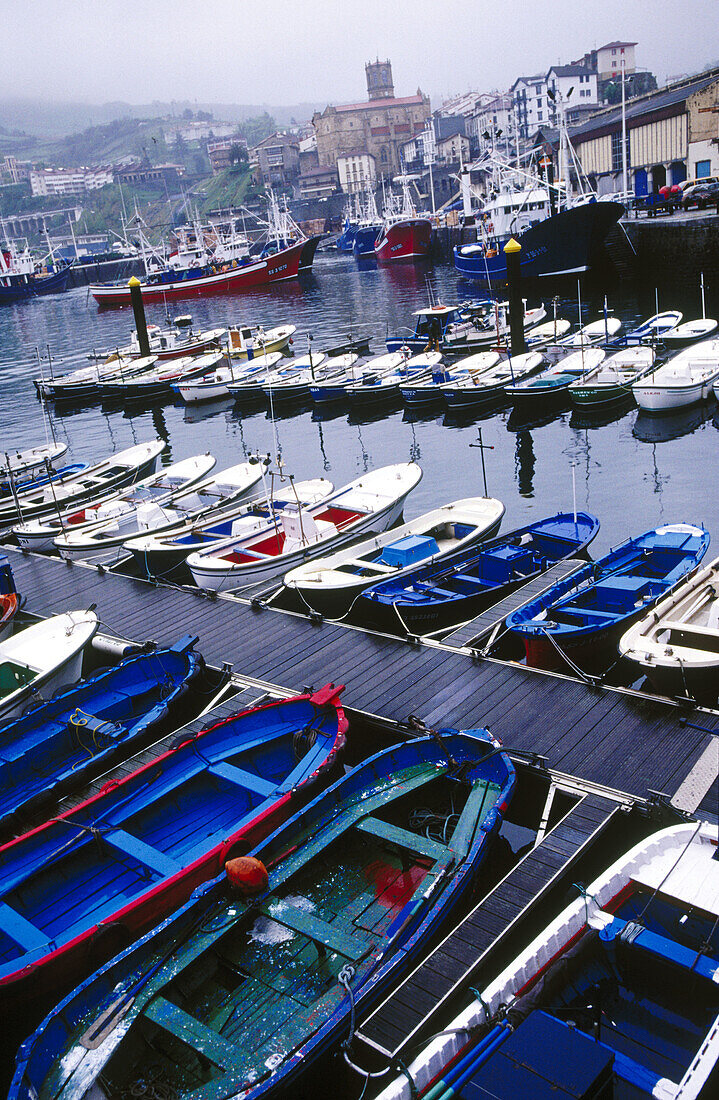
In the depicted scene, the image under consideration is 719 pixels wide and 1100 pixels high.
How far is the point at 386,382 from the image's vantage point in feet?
125

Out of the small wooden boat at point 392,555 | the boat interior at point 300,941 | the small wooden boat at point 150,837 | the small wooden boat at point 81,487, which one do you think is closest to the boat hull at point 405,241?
the small wooden boat at point 81,487

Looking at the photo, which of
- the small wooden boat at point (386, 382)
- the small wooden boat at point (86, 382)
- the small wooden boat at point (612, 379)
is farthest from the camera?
the small wooden boat at point (86, 382)

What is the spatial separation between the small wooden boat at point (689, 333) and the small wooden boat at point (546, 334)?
650cm

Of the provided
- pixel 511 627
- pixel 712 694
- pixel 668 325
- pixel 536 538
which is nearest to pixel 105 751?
pixel 511 627

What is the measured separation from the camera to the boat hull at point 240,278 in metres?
96.6

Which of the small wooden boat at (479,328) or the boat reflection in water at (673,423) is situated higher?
the small wooden boat at (479,328)

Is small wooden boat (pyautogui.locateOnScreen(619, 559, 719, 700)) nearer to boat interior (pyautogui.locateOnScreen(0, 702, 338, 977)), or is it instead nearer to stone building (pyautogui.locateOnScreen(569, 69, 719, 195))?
boat interior (pyautogui.locateOnScreen(0, 702, 338, 977))

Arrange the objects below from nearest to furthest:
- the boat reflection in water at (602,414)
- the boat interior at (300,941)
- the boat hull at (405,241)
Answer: the boat interior at (300,941), the boat reflection in water at (602,414), the boat hull at (405,241)

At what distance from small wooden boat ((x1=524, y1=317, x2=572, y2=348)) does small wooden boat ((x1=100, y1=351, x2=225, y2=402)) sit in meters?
19.1

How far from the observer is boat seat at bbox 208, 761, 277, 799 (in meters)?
10.7

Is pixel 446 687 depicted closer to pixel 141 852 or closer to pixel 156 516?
pixel 141 852

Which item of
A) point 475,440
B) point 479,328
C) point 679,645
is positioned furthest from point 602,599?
point 479,328

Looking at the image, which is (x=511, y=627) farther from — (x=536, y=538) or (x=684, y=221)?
(x=684, y=221)

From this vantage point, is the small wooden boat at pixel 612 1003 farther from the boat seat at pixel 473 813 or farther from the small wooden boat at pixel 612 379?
the small wooden boat at pixel 612 379
